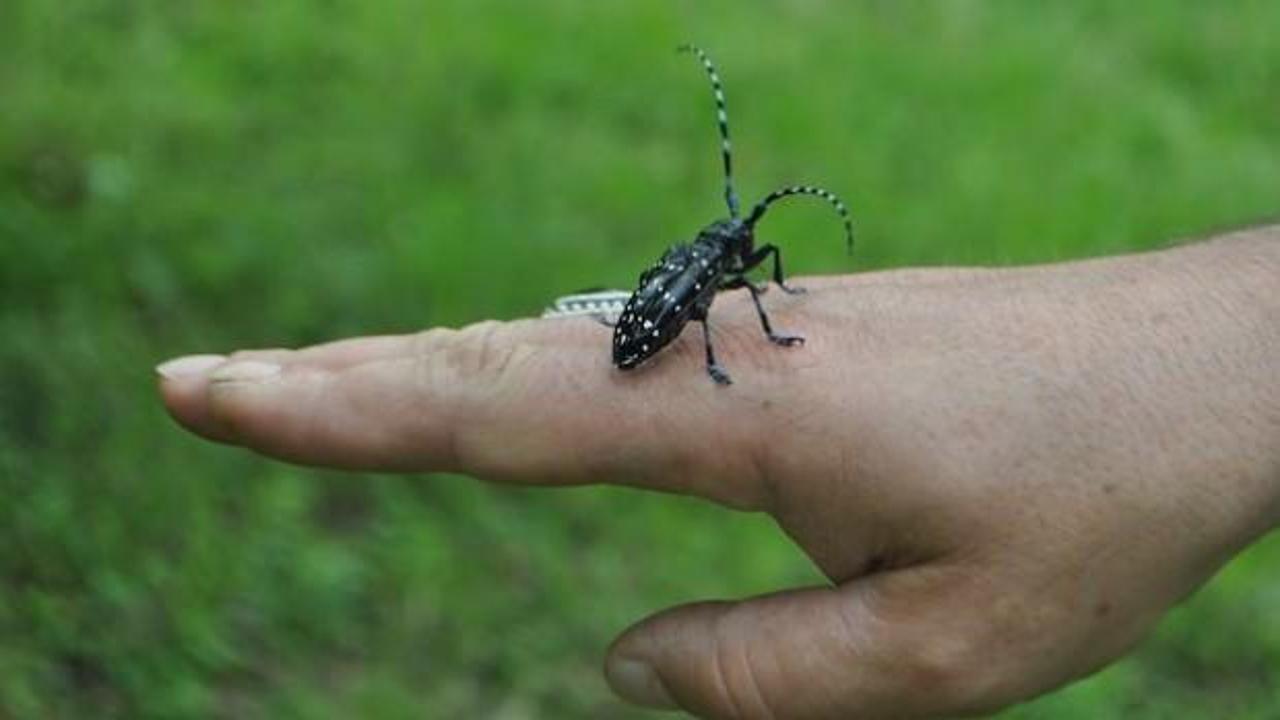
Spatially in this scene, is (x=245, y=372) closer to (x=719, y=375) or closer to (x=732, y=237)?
(x=719, y=375)

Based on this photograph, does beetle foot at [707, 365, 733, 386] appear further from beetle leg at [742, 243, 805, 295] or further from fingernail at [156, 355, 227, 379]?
fingernail at [156, 355, 227, 379]

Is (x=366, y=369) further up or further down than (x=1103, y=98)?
further down

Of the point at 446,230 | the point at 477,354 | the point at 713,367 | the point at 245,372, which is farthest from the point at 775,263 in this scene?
the point at 446,230

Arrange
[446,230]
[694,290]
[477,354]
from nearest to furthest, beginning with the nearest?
1. [477,354]
2. [694,290]
3. [446,230]

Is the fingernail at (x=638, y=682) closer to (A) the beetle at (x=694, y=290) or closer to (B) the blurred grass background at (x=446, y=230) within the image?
(A) the beetle at (x=694, y=290)

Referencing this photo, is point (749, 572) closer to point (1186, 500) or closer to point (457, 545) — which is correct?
point (457, 545)

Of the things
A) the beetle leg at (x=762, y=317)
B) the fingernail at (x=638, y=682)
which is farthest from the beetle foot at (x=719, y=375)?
the fingernail at (x=638, y=682)

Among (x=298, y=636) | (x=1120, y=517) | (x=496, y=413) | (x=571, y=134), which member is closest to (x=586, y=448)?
(x=496, y=413)
